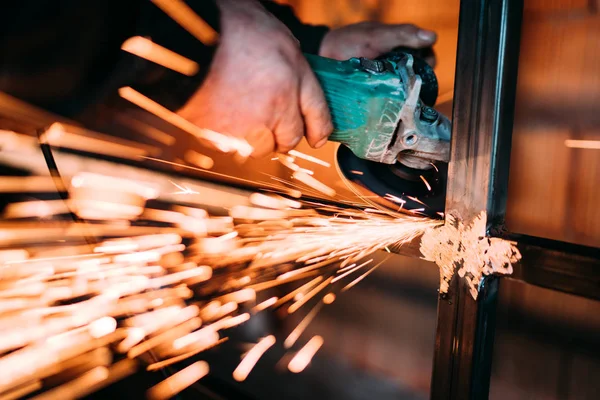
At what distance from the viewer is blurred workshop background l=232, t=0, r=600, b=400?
0.89 meters

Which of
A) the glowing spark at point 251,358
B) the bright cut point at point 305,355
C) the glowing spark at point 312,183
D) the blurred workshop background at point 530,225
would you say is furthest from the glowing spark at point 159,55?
the glowing spark at point 251,358

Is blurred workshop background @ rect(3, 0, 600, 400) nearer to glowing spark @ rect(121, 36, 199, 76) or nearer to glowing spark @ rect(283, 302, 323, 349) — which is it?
glowing spark @ rect(283, 302, 323, 349)

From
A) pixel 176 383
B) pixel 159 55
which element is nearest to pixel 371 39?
pixel 159 55

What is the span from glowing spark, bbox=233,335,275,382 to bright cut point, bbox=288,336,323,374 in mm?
100

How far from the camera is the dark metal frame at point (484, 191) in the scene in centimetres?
72

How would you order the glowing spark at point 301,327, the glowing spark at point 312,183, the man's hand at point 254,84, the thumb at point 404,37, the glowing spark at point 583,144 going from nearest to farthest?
1. the man's hand at point 254,84
2. the glowing spark at point 583,144
3. the thumb at point 404,37
4. the glowing spark at point 312,183
5. the glowing spark at point 301,327

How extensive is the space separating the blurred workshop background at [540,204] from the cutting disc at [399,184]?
142mm

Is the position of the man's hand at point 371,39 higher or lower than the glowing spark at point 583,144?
higher

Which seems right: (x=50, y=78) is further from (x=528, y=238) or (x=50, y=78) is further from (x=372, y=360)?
(x=372, y=360)

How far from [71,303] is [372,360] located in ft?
2.90

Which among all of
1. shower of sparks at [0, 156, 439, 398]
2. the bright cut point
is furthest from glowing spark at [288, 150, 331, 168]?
the bright cut point

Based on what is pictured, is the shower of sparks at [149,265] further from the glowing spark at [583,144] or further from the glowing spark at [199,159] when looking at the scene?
the glowing spark at [583,144]

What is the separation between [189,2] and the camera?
2.28 ft

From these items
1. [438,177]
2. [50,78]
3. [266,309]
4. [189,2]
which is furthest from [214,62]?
[266,309]
